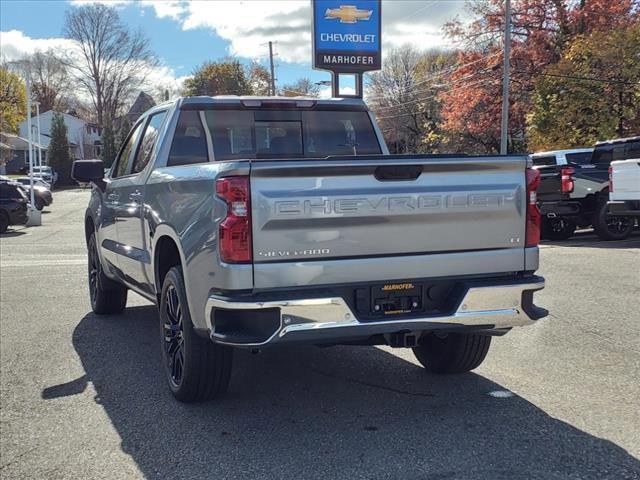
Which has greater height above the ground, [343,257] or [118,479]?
[343,257]

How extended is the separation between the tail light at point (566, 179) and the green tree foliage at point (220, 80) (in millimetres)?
59627

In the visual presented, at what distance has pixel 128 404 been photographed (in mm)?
4512

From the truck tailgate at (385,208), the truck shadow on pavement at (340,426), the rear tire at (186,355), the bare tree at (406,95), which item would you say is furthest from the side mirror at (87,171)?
the bare tree at (406,95)

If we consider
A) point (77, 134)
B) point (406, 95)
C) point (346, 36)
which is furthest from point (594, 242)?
point (77, 134)

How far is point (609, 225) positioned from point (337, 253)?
11.5 m

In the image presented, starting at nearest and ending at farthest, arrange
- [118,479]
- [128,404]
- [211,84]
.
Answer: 1. [118,479]
2. [128,404]
3. [211,84]

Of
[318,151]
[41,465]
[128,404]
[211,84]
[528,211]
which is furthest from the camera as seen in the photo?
[211,84]

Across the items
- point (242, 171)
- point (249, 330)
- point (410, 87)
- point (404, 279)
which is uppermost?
point (410, 87)

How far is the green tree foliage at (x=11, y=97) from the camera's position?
2505 inches

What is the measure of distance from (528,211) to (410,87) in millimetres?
56697

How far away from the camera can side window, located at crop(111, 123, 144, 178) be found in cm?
627

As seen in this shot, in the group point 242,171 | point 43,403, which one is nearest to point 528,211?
point 242,171

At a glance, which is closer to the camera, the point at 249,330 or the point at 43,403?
the point at 249,330

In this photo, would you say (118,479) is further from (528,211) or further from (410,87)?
(410,87)
